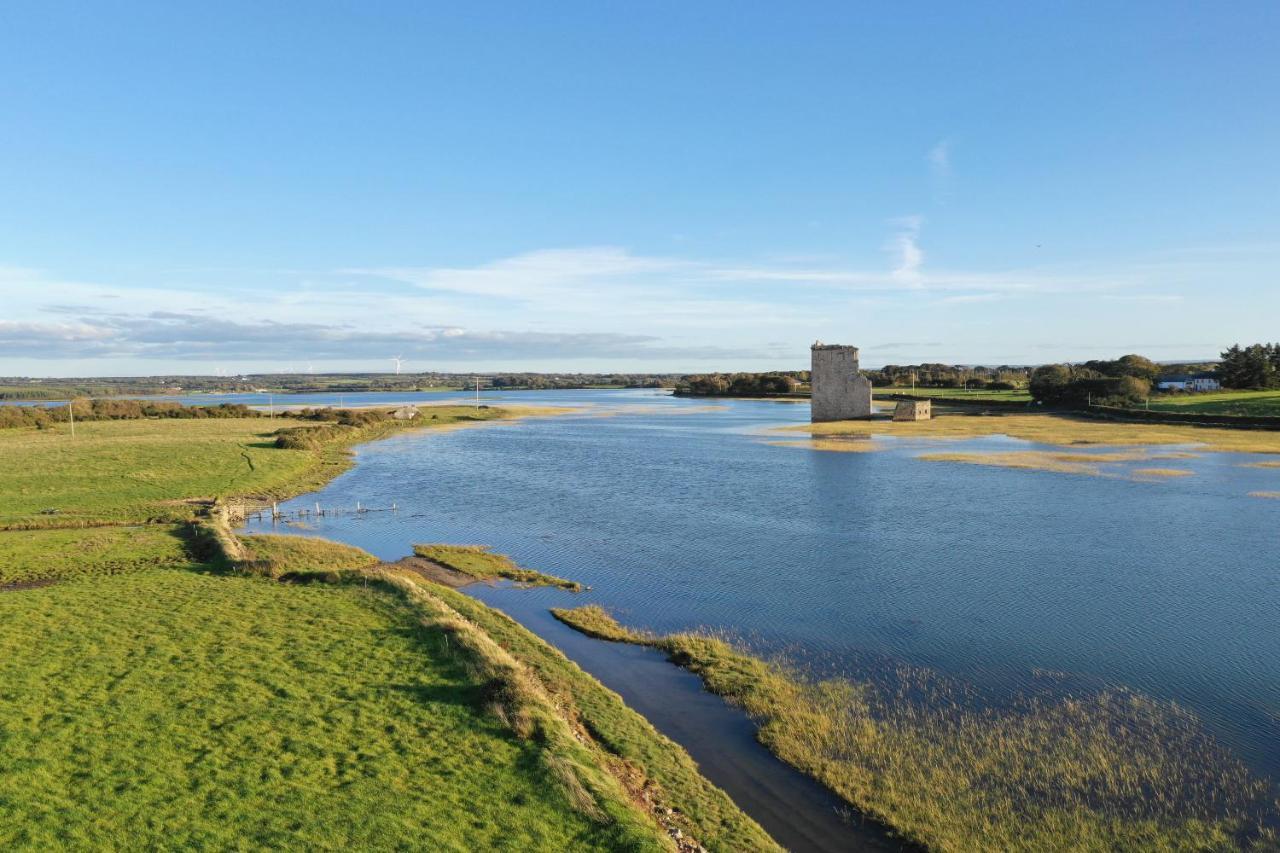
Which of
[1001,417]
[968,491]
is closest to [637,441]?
[968,491]

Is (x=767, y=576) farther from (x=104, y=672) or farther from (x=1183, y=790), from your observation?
(x=104, y=672)

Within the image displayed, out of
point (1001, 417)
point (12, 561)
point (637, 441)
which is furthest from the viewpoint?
point (1001, 417)

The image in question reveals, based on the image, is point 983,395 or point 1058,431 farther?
point 983,395

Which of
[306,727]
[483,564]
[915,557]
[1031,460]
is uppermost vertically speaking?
[1031,460]

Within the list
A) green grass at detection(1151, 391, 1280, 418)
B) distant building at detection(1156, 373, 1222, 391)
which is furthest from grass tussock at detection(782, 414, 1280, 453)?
distant building at detection(1156, 373, 1222, 391)

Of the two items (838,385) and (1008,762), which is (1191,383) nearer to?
(838,385)

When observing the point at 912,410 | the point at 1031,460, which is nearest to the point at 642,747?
the point at 1031,460

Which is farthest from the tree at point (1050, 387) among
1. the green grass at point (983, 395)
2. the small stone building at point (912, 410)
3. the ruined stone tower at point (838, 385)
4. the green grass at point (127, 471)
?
the green grass at point (127, 471)
